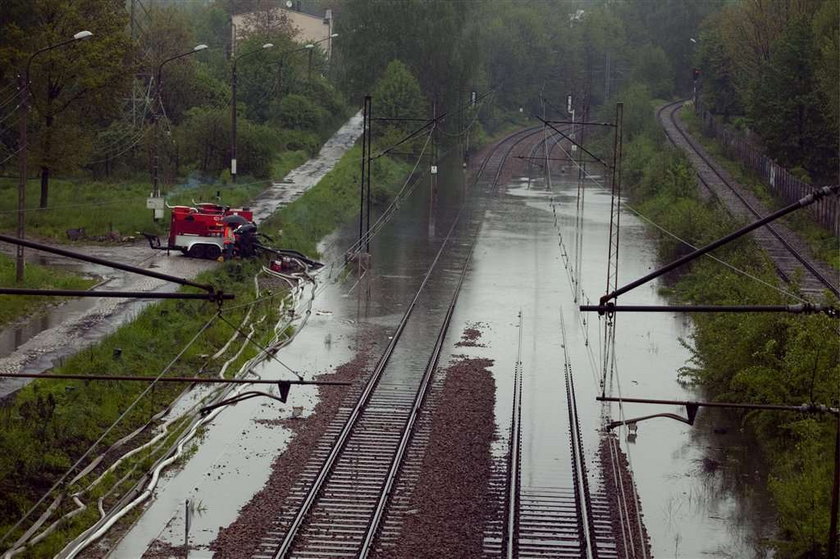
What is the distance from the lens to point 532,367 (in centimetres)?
2753

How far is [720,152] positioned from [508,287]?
39.5 meters

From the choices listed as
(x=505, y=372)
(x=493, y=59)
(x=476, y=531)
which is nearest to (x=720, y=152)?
(x=493, y=59)

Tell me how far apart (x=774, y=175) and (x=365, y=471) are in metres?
41.2

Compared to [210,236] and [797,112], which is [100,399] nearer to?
[210,236]

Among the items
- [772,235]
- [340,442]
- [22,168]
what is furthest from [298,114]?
[340,442]

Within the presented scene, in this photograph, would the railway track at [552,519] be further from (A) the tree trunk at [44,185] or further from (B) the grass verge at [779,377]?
(A) the tree trunk at [44,185]

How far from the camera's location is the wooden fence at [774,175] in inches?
1730

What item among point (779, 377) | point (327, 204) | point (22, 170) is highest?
point (22, 170)

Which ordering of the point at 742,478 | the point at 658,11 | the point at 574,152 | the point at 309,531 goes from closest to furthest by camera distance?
the point at 309,531
the point at 742,478
the point at 574,152
the point at 658,11

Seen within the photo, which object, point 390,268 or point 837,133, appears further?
point 837,133

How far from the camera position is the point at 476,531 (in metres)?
16.9

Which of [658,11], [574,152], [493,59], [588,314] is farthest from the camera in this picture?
[658,11]

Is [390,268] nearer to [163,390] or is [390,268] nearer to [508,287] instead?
[508,287]

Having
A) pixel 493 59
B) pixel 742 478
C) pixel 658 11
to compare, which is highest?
pixel 658 11
